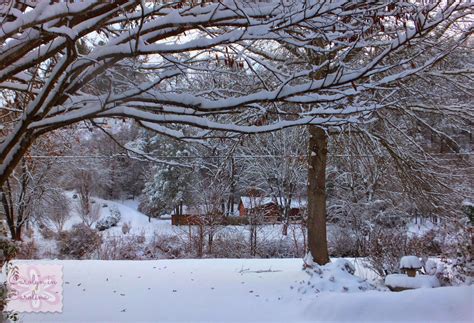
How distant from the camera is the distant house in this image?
1614 centimetres

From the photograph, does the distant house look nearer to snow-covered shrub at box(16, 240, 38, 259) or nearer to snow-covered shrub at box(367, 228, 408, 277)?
snow-covered shrub at box(16, 240, 38, 259)

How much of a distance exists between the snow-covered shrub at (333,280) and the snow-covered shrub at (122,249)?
7.58 meters

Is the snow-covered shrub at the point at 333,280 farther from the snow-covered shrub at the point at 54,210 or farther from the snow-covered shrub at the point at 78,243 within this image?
the snow-covered shrub at the point at 54,210

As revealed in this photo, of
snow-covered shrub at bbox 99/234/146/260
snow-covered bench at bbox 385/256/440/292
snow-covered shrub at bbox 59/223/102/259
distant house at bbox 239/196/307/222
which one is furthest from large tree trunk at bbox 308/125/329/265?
snow-covered shrub at bbox 59/223/102/259

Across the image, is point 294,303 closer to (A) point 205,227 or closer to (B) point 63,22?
(B) point 63,22

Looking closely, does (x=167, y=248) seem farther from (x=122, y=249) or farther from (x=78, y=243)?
(x=78, y=243)

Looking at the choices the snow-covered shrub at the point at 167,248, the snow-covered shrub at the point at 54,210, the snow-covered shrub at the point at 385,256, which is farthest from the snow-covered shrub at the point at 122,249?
the snow-covered shrub at the point at 385,256

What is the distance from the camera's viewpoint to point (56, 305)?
240 inches

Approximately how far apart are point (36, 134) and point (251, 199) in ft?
41.9

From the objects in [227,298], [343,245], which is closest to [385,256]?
[227,298]

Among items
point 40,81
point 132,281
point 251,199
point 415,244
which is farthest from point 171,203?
point 40,81

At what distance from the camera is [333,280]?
723 centimetres

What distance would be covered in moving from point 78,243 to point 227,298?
9.64 m

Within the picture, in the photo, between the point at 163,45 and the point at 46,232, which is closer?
the point at 163,45
